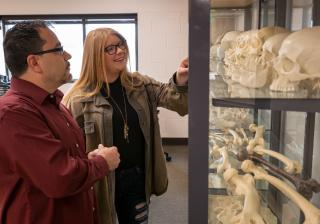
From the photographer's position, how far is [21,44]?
1.17 meters

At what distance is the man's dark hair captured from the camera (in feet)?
3.85

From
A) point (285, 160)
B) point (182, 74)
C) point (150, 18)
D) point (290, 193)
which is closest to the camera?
point (290, 193)

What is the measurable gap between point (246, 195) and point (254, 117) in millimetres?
279

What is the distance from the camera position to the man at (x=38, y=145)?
1.08 meters

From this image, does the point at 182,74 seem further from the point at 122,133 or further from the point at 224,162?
the point at 224,162

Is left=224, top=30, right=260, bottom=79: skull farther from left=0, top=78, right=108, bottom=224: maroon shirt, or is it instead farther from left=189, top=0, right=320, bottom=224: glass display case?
left=0, top=78, right=108, bottom=224: maroon shirt

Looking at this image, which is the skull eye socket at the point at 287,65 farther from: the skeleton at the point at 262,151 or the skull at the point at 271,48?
the skeleton at the point at 262,151

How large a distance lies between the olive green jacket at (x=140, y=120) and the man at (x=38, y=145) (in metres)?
0.31

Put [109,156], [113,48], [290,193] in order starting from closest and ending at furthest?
[290,193]
[109,156]
[113,48]

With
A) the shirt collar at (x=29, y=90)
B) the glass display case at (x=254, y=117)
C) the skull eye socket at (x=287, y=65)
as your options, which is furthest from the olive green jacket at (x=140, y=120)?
the skull eye socket at (x=287, y=65)

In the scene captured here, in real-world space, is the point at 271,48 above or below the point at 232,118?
above

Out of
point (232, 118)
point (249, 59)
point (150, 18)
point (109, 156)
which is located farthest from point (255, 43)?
point (150, 18)

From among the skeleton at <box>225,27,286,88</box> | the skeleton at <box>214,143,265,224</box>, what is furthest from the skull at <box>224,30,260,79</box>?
the skeleton at <box>214,143,265,224</box>

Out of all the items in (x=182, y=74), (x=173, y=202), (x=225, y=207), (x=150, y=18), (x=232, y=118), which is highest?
(x=150, y=18)
